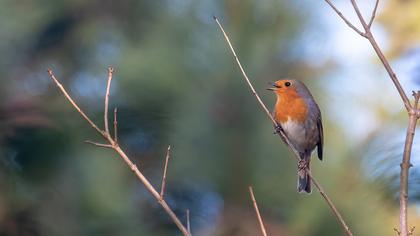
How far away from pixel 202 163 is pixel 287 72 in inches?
30.7

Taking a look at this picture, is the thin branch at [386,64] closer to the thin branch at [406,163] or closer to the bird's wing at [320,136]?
the thin branch at [406,163]

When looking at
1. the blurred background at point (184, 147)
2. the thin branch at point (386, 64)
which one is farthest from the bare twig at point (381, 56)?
the blurred background at point (184, 147)

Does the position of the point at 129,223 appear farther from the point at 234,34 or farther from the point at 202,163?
the point at 234,34

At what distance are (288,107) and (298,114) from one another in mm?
71

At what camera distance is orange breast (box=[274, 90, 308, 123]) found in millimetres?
4070

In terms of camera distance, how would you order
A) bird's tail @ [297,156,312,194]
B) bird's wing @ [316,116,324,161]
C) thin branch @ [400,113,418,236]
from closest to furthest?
thin branch @ [400,113,418,236]
bird's tail @ [297,156,312,194]
bird's wing @ [316,116,324,161]

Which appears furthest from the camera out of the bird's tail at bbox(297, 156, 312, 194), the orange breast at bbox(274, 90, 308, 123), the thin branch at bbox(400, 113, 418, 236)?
the orange breast at bbox(274, 90, 308, 123)

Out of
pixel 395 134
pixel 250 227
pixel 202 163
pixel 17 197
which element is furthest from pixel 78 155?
pixel 395 134

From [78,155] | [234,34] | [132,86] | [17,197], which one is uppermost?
[234,34]

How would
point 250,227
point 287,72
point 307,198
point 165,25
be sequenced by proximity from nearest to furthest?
point 250,227
point 307,198
point 287,72
point 165,25

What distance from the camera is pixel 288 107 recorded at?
4.09 m

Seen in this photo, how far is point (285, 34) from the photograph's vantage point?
15.2 ft

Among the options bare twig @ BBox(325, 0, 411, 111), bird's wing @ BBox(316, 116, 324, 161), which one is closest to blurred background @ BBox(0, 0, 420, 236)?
bird's wing @ BBox(316, 116, 324, 161)

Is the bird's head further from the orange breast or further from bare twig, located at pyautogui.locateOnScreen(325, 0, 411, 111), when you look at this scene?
bare twig, located at pyautogui.locateOnScreen(325, 0, 411, 111)
